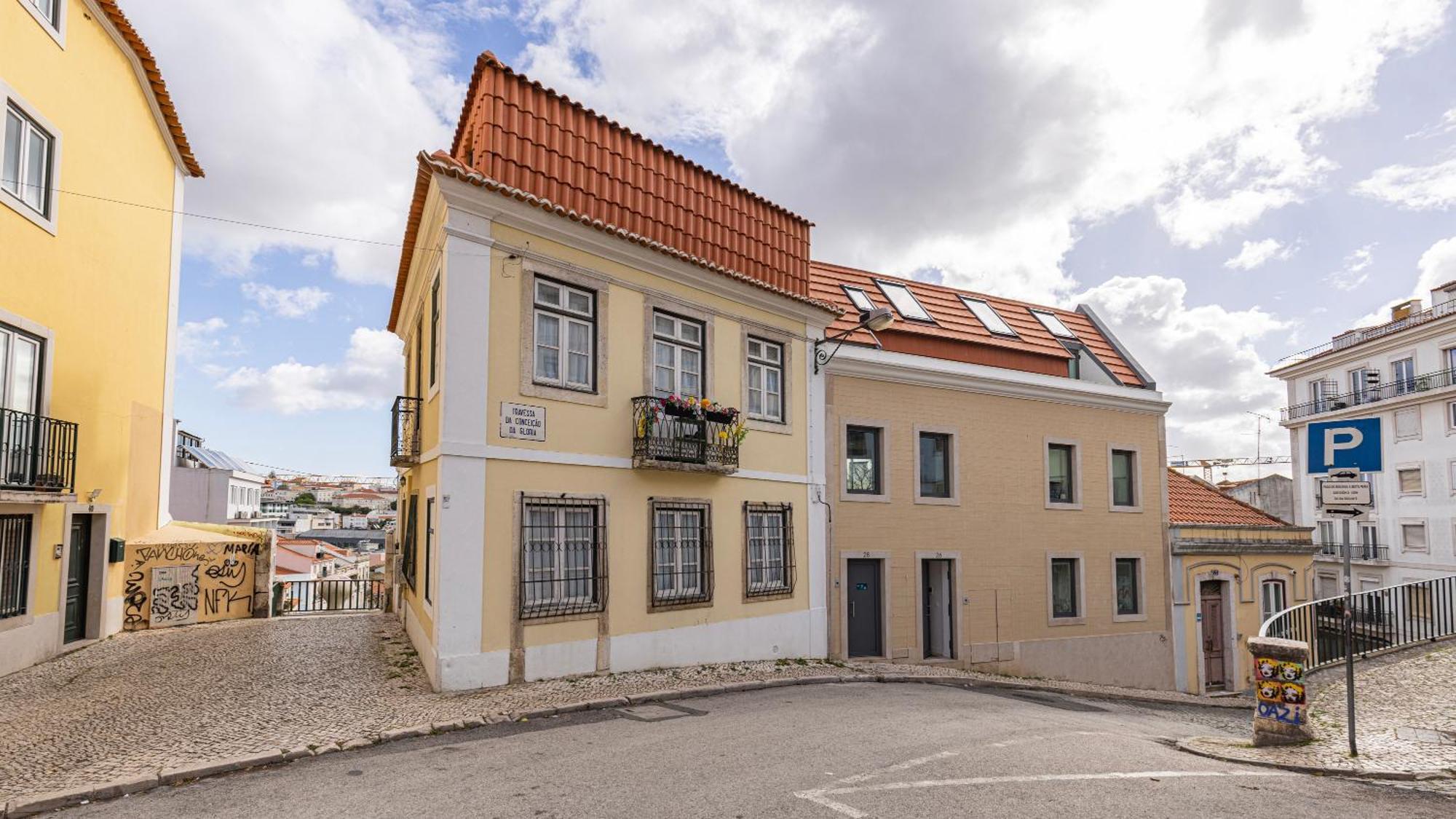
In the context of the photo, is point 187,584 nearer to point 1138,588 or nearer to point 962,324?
point 962,324

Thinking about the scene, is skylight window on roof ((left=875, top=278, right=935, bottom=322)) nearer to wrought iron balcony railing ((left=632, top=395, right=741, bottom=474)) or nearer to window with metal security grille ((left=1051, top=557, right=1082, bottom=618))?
window with metal security grille ((left=1051, top=557, right=1082, bottom=618))

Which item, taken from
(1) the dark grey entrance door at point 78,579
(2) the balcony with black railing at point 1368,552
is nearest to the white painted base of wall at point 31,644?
(1) the dark grey entrance door at point 78,579

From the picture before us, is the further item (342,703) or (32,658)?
(32,658)

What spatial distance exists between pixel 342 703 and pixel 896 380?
36.9 feet

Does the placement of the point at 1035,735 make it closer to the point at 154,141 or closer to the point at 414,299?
the point at 414,299

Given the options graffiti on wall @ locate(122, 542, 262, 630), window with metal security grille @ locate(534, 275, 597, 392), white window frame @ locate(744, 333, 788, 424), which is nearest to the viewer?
window with metal security grille @ locate(534, 275, 597, 392)

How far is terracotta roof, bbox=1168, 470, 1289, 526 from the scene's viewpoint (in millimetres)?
20484

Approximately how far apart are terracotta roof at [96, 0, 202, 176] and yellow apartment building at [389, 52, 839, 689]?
600cm

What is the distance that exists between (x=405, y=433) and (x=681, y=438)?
16.5ft

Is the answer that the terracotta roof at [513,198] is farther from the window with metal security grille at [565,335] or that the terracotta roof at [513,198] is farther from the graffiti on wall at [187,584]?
the graffiti on wall at [187,584]

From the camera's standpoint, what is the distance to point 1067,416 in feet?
61.3

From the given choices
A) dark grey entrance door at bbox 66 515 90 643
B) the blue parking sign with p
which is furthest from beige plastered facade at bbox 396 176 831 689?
the blue parking sign with p

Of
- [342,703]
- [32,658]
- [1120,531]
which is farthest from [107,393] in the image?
[1120,531]

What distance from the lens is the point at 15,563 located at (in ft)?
36.6
